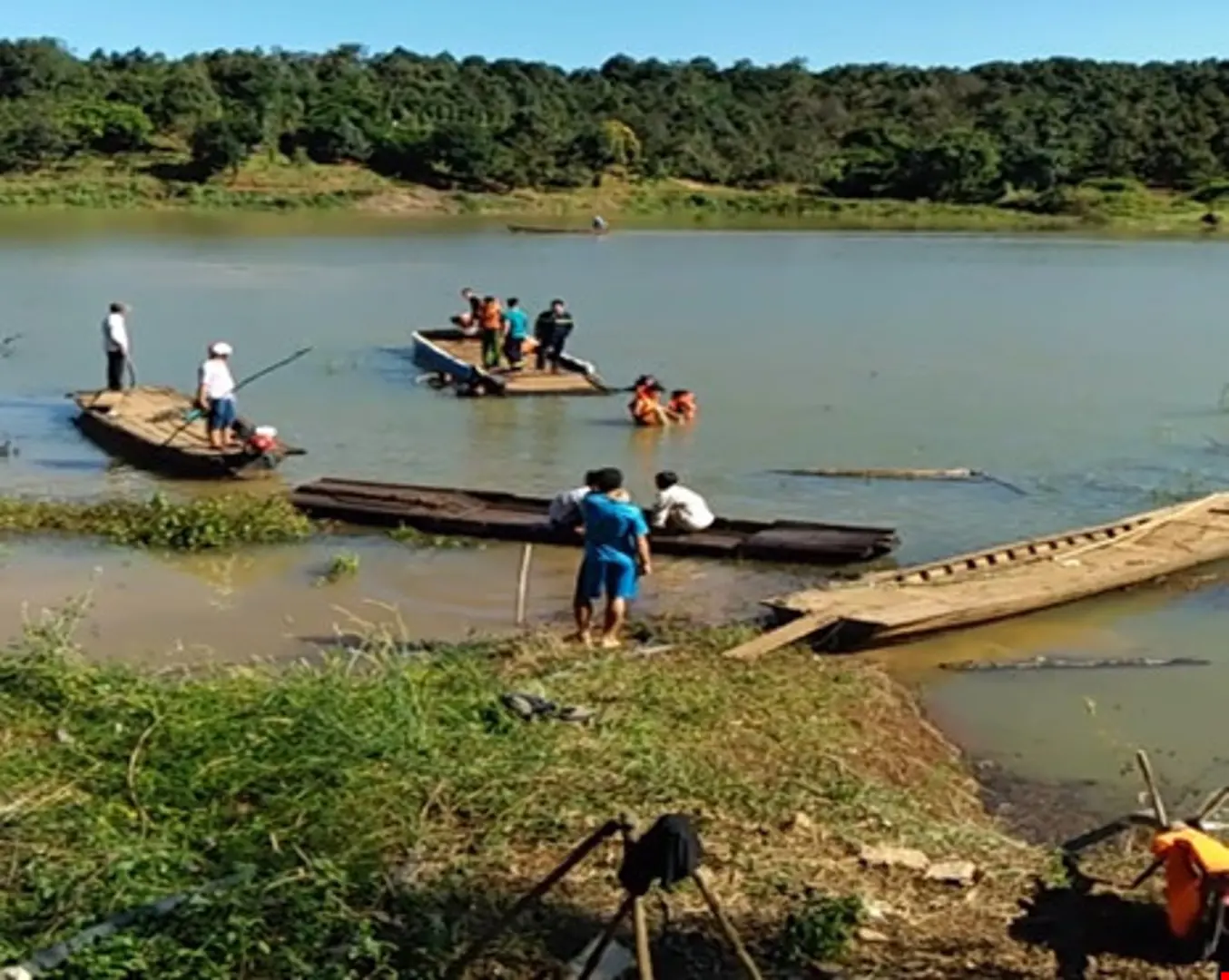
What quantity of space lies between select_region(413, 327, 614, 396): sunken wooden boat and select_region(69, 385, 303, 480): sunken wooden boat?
4.29m

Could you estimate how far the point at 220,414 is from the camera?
17.7 meters

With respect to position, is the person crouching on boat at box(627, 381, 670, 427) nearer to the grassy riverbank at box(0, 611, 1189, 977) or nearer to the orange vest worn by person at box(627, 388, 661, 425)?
the orange vest worn by person at box(627, 388, 661, 425)

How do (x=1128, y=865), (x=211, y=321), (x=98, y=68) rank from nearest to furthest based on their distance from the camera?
1. (x=1128, y=865)
2. (x=211, y=321)
3. (x=98, y=68)

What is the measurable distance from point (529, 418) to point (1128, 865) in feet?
51.5

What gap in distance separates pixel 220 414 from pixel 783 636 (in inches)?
338

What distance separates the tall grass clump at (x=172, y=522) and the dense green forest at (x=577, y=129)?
65.1 metres

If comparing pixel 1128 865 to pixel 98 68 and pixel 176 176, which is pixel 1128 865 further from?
pixel 98 68

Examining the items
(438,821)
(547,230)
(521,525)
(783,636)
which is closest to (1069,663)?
(783,636)

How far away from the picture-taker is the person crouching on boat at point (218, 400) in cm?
1738

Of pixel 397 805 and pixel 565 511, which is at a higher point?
pixel 565 511

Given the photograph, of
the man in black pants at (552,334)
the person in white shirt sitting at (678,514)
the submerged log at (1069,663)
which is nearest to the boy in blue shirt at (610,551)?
the submerged log at (1069,663)

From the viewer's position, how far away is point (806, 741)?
8898 mm

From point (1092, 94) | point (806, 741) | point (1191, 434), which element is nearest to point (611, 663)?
point (806, 741)

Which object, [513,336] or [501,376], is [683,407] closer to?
[501,376]
